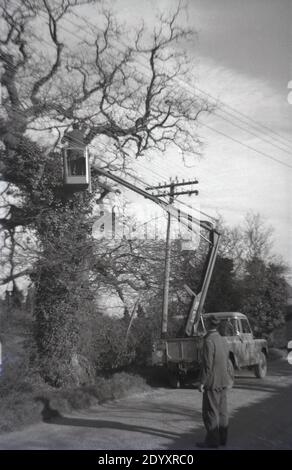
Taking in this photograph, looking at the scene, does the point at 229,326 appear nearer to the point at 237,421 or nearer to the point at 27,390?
the point at 237,421

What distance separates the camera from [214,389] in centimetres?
790

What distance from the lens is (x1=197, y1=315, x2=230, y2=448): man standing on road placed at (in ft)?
25.4

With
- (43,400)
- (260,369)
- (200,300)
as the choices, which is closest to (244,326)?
(260,369)

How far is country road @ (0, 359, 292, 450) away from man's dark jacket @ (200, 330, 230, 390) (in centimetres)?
90

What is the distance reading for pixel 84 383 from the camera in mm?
14586

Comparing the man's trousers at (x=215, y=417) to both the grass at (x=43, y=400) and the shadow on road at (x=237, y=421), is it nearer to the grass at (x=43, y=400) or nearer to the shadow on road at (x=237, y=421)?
the shadow on road at (x=237, y=421)

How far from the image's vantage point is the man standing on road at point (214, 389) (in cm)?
774

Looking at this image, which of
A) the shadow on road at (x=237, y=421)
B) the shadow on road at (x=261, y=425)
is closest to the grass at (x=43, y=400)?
the shadow on road at (x=237, y=421)

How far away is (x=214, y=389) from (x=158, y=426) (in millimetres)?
1920

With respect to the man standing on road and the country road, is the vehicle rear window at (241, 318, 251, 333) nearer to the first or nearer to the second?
the country road

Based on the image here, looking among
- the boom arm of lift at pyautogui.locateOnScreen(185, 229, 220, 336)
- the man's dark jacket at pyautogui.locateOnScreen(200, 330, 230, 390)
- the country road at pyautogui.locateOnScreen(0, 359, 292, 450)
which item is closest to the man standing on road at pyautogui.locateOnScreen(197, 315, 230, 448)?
the man's dark jacket at pyautogui.locateOnScreen(200, 330, 230, 390)
